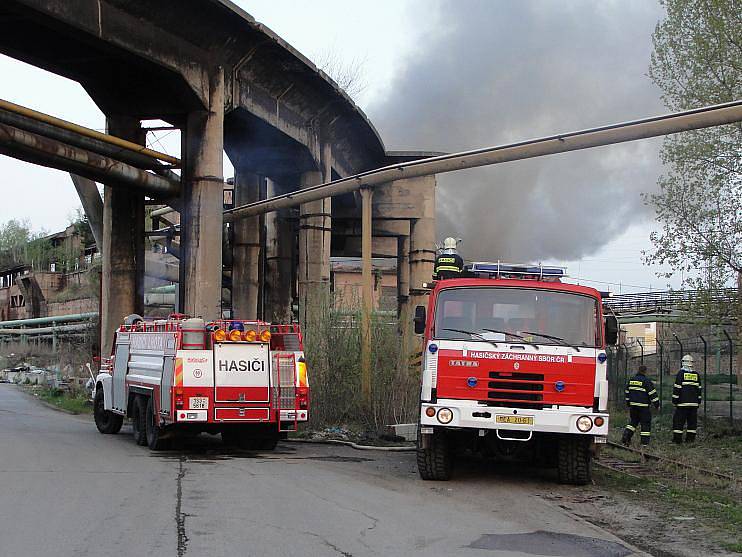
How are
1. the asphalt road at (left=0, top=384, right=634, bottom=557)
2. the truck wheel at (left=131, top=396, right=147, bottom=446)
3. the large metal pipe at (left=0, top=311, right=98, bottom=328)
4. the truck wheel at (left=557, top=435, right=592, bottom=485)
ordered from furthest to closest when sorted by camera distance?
1. the large metal pipe at (left=0, top=311, right=98, bottom=328)
2. the truck wheel at (left=131, top=396, right=147, bottom=446)
3. the truck wheel at (left=557, top=435, right=592, bottom=485)
4. the asphalt road at (left=0, top=384, right=634, bottom=557)

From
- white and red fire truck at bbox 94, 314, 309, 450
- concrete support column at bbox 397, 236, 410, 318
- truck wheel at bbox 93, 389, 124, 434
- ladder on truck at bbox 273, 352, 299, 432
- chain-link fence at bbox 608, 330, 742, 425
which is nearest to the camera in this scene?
white and red fire truck at bbox 94, 314, 309, 450

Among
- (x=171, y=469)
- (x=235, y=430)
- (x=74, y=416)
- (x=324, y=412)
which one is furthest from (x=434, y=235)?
(x=171, y=469)

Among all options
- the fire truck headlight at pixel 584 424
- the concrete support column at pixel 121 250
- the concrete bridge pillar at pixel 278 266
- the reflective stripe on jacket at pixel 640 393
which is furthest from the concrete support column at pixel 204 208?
the concrete bridge pillar at pixel 278 266

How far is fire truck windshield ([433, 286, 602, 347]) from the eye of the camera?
12.6 m

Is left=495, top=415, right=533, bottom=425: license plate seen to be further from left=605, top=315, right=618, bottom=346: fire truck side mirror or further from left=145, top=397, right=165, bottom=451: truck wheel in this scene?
left=145, top=397, right=165, bottom=451: truck wheel

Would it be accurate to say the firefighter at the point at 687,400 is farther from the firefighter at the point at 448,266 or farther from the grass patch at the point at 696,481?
the firefighter at the point at 448,266

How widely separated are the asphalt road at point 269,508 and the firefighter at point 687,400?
6397 mm

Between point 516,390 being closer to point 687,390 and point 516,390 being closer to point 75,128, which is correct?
point 687,390

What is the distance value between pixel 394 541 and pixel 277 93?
19330 mm

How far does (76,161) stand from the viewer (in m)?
19.1

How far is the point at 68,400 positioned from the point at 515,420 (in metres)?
26.8

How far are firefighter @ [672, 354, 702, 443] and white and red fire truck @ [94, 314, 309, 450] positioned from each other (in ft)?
27.2

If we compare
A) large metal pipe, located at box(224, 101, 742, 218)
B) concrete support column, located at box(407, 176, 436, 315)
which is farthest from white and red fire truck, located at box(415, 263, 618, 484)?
concrete support column, located at box(407, 176, 436, 315)

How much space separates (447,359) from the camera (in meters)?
12.5
